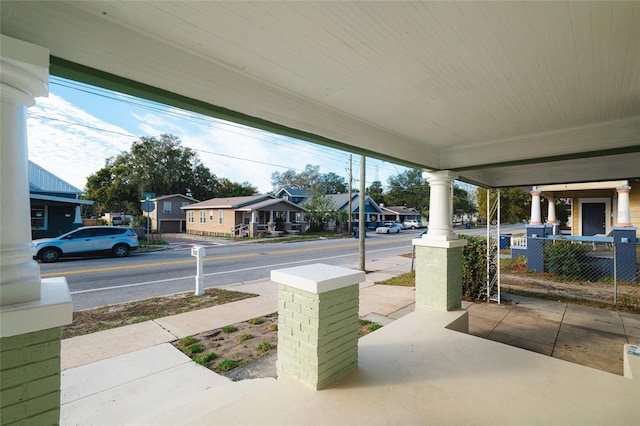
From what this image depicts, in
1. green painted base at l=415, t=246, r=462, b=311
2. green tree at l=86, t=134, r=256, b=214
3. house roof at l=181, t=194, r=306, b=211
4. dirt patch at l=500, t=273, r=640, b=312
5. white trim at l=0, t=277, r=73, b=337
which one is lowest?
dirt patch at l=500, t=273, r=640, b=312

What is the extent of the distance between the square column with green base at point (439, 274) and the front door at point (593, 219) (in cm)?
1205

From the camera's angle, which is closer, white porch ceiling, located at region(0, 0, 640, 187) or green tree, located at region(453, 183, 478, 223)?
white porch ceiling, located at region(0, 0, 640, 187)

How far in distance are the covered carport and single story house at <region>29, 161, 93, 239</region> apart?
54.1ft

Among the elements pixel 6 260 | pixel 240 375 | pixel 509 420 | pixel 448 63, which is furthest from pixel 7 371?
pixel 448 63

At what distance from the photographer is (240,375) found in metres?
3.37

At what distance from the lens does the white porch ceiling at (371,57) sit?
170cm

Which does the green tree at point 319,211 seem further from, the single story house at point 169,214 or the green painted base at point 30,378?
the green painted base at point 30,378

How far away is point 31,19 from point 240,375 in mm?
3378

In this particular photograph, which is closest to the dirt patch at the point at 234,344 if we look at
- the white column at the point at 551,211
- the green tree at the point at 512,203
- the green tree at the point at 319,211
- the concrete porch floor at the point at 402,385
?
the concrete porch floor at the point at 402,385

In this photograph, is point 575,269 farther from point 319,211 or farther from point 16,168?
point 319,211

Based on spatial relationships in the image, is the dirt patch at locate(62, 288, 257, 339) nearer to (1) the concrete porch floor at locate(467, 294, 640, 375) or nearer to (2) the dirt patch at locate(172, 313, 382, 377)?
(2) the dirt patch at locate(172, 313, 382, 377)

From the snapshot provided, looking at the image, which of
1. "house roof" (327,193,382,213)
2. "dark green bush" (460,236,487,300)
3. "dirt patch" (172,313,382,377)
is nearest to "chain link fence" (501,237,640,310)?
"dark green bush" (460,236,487,300)

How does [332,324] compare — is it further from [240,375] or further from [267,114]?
[267,114]

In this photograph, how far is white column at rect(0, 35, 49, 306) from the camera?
4.77ft
